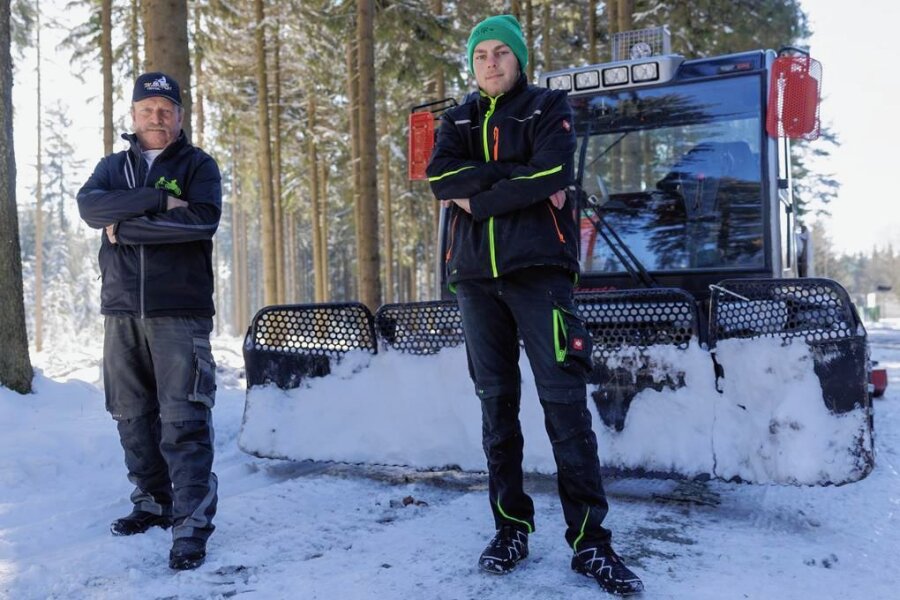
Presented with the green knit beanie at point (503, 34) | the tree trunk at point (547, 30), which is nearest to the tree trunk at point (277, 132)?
the tree trunk at point (547, 30)

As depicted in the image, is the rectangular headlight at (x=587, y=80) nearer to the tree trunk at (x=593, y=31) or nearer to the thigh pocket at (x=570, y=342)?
the thigh pocket at (x=570, y=342)

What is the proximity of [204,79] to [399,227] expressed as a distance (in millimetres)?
11151

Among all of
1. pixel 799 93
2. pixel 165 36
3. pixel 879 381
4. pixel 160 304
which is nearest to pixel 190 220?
pixel 160 304

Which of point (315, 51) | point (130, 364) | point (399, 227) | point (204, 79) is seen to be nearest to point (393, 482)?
point (130, 364)

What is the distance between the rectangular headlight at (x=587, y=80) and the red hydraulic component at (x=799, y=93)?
1207 mm

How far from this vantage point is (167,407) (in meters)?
3.01

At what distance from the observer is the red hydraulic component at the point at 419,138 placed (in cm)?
477

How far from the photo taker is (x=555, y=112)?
2.67 metres

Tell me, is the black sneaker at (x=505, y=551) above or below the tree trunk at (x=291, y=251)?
below

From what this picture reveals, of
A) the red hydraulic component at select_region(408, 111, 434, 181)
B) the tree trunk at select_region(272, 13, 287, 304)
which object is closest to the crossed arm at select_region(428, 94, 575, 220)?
the red hydraulic component at select_region(408, 111, 434, 181)

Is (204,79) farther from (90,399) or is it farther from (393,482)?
(393,482)

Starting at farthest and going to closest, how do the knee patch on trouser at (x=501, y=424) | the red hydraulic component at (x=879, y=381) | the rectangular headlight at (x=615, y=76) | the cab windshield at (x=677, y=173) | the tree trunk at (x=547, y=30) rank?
the tree trunk at (x=547, y=30) < the red hydraulic component at (x=879, y=381) < the rectangular headlight at (x=615, y=76) < the cab windshield at (x=677, y=173) < the knee patch on trouser at (x=501, y=424)

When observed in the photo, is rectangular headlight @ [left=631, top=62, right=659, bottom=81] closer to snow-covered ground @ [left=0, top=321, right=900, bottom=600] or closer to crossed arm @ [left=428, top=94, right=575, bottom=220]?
crossed arm @ [left=428, top=94, right=575, bottom=220]

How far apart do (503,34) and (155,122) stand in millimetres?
1642
